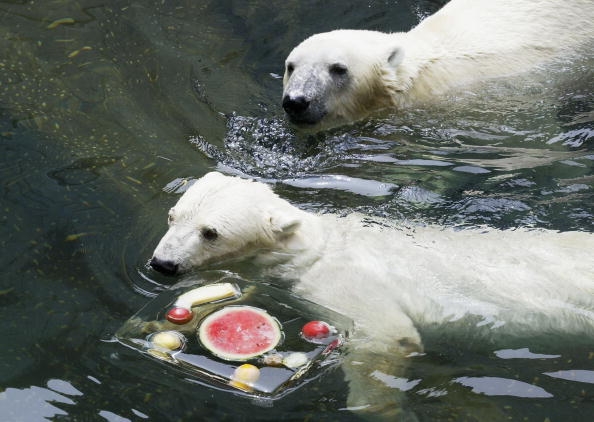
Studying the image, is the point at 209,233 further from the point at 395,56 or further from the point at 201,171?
the point at 395,56

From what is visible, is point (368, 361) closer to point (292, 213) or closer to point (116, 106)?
point (292, 213)

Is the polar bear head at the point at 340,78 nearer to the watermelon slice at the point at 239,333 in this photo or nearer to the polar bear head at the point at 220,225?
the polar bear head at the point at 220,225

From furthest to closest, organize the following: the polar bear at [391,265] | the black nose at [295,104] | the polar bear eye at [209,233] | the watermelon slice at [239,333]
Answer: the black nose at [295,104], the polar bear eye at [209,233], the polar bear at [391,265], the watermelon slice at [239,333]

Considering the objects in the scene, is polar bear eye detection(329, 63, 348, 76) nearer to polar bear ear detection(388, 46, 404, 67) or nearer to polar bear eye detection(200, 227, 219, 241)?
polar bear ear detection(388, 46, 404, 67)

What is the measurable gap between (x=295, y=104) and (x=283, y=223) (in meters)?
1.84

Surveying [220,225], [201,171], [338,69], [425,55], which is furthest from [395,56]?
[220,225]

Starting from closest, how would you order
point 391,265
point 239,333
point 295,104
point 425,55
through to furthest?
point 239,333
point 391,265
point 295,104
point 425,55

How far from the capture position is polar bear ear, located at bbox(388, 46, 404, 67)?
618 centimetres

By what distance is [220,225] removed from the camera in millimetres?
4250

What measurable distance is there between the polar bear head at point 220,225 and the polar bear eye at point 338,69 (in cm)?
195

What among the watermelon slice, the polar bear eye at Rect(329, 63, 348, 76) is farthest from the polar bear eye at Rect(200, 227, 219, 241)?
the polar bear eye at Rect(329, 63, 348, 76)

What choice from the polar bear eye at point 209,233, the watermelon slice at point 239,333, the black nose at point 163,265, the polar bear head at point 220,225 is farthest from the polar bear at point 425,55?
the watermelon slice at point 239,333

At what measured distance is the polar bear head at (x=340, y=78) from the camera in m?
6.05

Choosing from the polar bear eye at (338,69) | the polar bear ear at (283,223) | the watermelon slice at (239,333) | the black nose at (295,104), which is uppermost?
the polar bear eye at (338,69)
